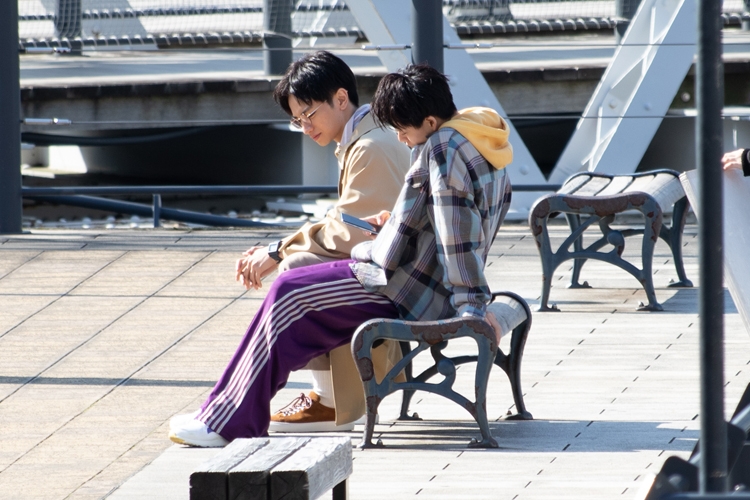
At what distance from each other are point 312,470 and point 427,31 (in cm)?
446

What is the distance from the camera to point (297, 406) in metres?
4.10

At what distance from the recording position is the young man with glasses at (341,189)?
397cm

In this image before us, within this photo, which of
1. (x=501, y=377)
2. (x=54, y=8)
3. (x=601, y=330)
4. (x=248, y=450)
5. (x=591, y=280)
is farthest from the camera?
(x=54, y=8)

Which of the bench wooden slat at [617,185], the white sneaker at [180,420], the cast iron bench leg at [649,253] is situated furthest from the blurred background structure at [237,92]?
the white sneaker at [180,420]

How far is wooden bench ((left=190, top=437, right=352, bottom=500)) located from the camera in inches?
100

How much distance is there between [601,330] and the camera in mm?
5238

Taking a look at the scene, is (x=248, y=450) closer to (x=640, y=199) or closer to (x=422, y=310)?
(x=422, y=310)

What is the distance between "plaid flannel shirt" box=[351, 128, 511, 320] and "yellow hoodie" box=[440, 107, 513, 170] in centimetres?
2

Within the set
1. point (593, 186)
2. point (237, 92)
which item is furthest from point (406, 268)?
point (237, 92)

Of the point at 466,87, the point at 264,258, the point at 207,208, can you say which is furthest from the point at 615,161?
the point at 207,208

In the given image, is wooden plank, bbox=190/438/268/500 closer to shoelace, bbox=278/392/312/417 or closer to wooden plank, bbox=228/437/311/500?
wooden plank, bbox=228/437/311/500

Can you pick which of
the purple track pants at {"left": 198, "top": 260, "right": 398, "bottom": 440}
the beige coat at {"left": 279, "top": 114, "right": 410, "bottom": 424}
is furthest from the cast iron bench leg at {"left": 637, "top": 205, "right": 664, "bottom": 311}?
the purple track pants at {"left": 198, "top": 260, "right": 398, "bottom": 440}

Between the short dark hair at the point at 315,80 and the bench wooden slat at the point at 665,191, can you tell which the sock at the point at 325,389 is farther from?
the bench wooden slat at the point at 665,191

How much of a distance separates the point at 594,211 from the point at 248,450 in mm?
3102
